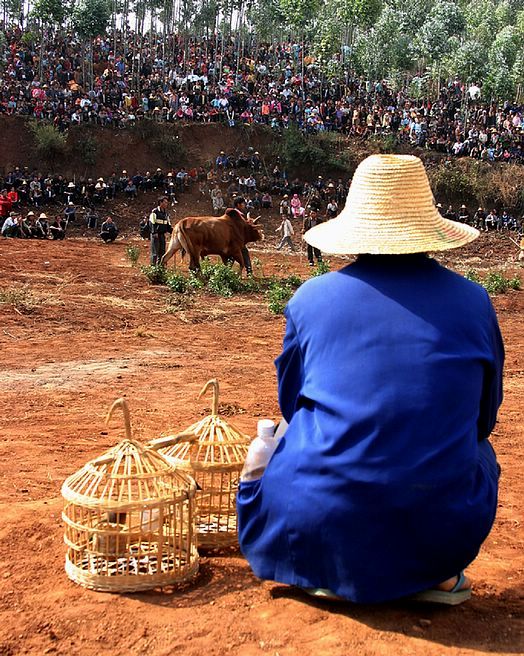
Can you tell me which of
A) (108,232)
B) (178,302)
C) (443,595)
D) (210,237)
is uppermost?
(443,595)

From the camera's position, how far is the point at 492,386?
3619 mm

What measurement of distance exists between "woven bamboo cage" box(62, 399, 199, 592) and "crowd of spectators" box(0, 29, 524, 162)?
1285 inches

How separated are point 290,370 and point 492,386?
819 millimetres

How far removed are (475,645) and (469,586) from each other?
0.33 metres

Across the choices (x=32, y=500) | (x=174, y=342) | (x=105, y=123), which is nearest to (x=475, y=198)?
(x=105, y=123)

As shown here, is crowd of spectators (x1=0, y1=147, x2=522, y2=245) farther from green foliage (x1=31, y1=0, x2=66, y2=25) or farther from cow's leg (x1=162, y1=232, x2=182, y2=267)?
green foliage (x1=31, y1=0, x2=66, y2=25)

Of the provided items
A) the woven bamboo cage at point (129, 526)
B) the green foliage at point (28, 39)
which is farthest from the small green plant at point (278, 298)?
the green foliage at point (28, 39)

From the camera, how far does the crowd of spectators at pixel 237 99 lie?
1455 inches

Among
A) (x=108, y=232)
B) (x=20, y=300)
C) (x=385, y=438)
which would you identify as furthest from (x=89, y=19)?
(x=385, y=438)

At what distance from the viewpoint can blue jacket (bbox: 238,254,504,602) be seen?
336 centimetres

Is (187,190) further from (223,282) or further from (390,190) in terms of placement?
(390,190)

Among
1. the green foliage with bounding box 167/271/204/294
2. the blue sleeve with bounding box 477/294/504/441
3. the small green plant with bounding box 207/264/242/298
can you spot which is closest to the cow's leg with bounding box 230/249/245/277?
the small green plant with bounding box 207/264/242/298

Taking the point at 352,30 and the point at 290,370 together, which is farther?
the point at 352,30

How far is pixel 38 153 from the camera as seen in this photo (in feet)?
112
